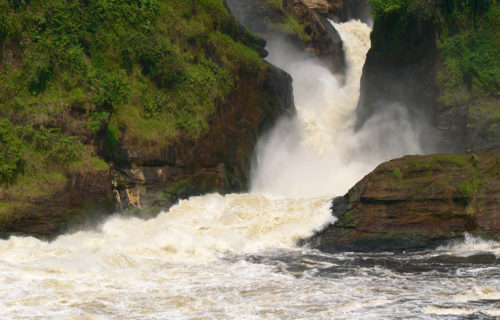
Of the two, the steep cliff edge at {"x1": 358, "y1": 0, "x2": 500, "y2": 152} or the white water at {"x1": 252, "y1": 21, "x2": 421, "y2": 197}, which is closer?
the steep cliff edge at {"x1": 358, "y1": 0, "x2": 500, "y2": 152}

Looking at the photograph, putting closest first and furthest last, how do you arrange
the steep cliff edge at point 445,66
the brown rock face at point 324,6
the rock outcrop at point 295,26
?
1. the steep cliff edge at point 445,66
2. the rock outcrop at point 295,26
3. the brown rock face at point 324,6

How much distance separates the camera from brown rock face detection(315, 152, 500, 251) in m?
16.3

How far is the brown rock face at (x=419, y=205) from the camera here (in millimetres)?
16312

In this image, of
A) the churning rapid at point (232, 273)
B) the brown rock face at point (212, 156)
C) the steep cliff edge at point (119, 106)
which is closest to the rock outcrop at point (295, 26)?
the brown rock face at point (212, 156)

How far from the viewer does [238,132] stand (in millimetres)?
23328

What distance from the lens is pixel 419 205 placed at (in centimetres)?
1672

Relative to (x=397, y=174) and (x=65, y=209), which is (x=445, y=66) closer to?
(x=397, y=174)

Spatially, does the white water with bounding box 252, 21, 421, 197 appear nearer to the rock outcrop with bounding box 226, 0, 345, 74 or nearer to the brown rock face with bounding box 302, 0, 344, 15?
the rock outcrop with bounding box 226, 0, 345, 74

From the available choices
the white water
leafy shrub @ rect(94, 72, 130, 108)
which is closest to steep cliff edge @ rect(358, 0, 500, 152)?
the white water

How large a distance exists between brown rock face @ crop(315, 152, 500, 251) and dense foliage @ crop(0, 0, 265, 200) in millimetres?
7053

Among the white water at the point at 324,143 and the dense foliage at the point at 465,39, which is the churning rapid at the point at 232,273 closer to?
the white water at the point at 324,143

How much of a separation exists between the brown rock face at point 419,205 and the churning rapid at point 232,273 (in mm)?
576

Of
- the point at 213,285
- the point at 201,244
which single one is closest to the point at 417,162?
the point at 201,244

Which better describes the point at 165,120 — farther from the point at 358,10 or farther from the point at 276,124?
the point at 358,10
